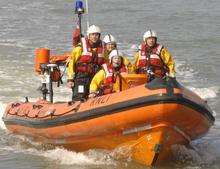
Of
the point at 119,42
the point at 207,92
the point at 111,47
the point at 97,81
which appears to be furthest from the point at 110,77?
the point at 119,42

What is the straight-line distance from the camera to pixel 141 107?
715 centimetres

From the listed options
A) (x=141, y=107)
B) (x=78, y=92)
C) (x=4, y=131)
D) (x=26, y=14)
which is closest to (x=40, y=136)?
(x=78, y=92)

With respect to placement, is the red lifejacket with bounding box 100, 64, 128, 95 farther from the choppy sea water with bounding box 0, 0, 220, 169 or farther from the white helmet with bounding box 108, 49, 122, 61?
the choppy sea water with bounding box 0, 0, 220, 169

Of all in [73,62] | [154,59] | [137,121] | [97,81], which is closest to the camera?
[137,121]

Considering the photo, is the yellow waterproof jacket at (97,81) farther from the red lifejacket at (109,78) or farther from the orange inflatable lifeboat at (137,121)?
the orange inflatable lifeboat at (137,121)

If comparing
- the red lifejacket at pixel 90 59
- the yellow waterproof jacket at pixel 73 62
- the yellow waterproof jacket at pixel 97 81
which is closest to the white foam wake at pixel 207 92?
the red lifejacket at pixel 90 59

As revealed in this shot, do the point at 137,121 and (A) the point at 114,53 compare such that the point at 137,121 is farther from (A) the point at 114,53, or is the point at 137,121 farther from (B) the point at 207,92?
(B) the point at 207,92

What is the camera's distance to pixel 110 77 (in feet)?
25.8

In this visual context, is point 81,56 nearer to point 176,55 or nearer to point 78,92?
point 78,92

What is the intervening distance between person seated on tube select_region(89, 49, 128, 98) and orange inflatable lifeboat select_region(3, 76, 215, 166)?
0.27 metres

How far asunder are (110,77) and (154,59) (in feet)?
2.02

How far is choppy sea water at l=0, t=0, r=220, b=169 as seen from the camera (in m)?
8.14

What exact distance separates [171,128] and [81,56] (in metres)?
1.77

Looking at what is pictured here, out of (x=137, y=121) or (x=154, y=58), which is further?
(x=154, y=58)
